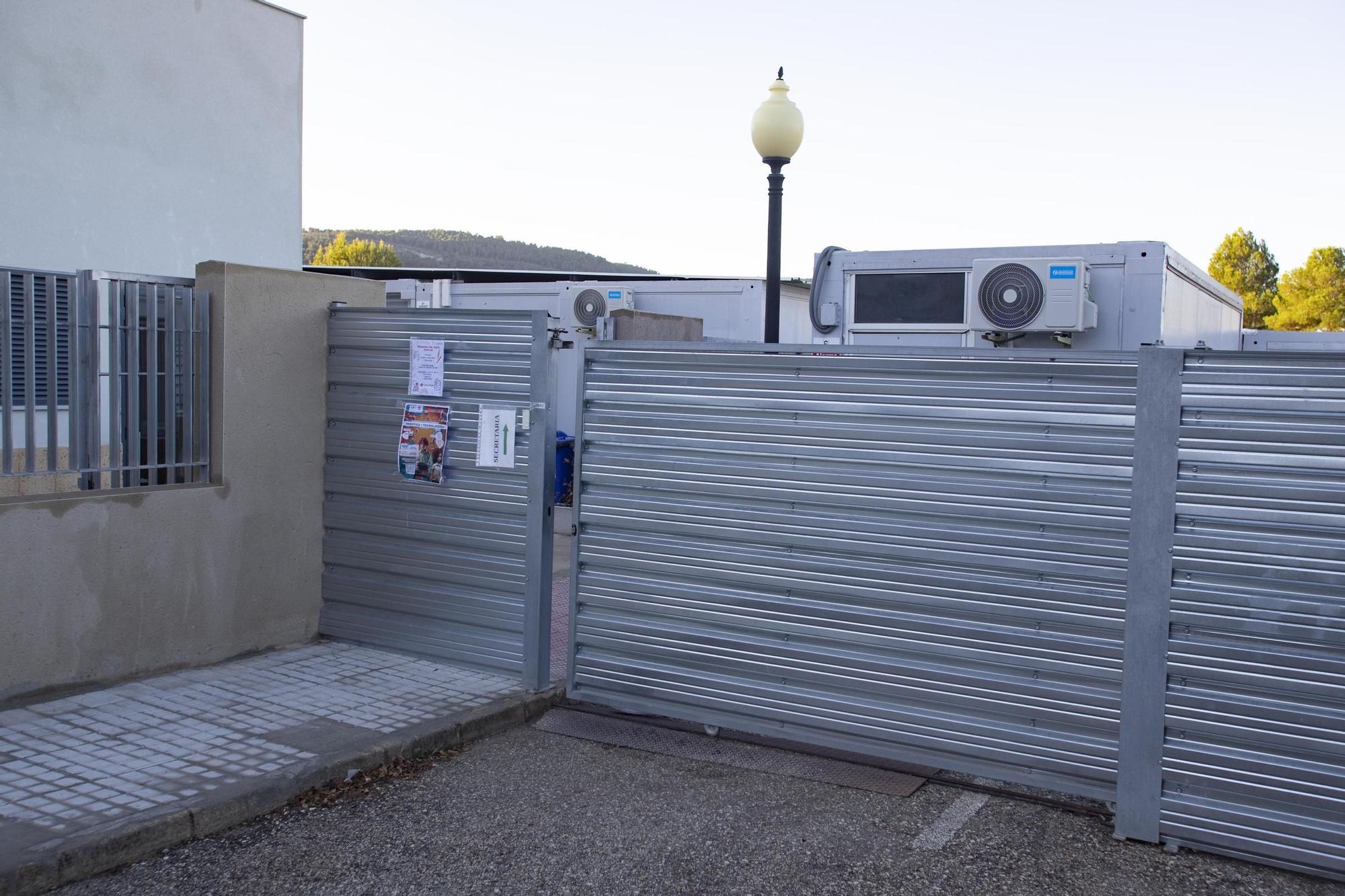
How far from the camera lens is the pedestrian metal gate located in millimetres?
6410

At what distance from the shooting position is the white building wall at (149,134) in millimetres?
12398

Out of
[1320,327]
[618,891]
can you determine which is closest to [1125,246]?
[618,891]

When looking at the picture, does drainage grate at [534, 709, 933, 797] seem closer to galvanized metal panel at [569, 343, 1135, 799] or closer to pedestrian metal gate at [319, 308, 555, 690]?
galvanized metal panel at [569, 343, 1135, 799]

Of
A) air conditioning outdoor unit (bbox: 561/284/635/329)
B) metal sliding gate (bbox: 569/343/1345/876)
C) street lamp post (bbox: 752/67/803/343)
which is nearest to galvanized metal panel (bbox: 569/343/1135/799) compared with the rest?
Answer: metal sliding gate (bbox: 569/343/1345/876)

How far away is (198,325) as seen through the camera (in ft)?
21.7

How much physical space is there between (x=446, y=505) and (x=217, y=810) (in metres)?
2.52

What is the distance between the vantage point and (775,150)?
814cm

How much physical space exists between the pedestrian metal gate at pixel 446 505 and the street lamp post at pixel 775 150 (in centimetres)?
240

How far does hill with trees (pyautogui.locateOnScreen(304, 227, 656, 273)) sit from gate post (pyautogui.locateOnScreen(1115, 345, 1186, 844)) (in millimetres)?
21561

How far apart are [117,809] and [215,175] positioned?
1198 cm

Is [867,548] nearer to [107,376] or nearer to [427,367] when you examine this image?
[427,367]

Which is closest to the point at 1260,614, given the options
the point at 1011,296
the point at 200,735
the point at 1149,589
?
the point at 1149,589

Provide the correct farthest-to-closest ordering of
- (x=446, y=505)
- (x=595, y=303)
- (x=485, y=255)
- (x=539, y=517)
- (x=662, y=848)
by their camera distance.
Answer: (x=485, y=255) < (x=595, y=303) < (x=446, y=505) < (x=539, y=517) < (x=662, y=848)

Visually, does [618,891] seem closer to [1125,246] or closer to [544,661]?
[544,661]
